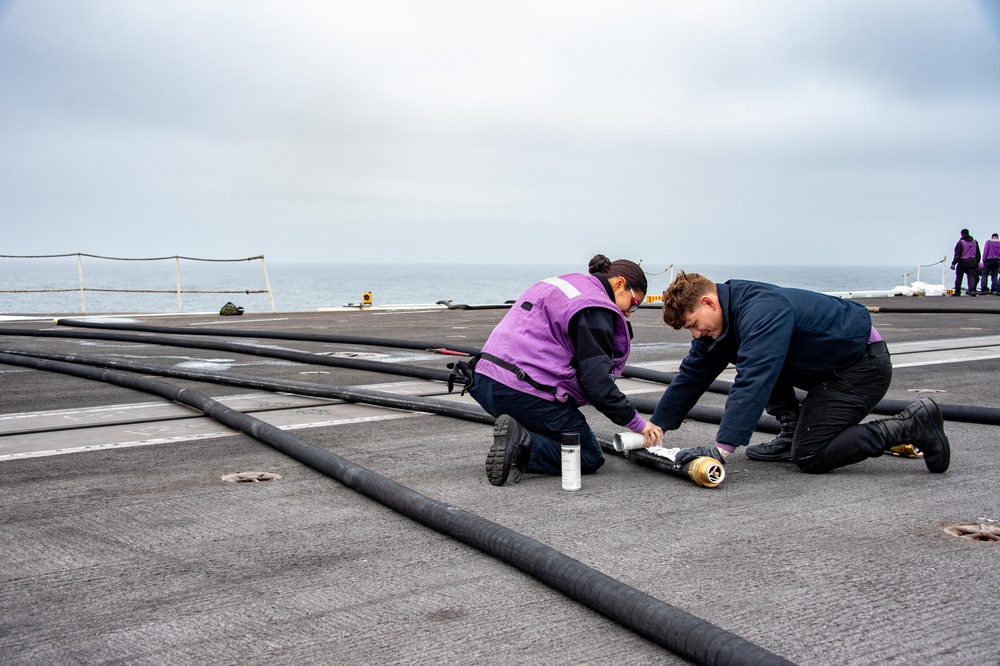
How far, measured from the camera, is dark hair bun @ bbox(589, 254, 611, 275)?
4.49 meters

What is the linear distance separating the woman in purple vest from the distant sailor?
26 cm

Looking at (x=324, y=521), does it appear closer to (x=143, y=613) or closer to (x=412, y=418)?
(x=143, y=613)

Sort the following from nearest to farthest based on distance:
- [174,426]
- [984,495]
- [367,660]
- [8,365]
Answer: [367,660]
[984,495]
[174,426]
[8,365]

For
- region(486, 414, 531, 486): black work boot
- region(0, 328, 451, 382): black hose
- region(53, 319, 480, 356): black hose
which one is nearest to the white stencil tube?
region(486, 414, 531, 486): black work boot

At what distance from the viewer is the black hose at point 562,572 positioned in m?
2.28

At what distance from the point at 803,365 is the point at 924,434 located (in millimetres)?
623

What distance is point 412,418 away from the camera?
6125mm

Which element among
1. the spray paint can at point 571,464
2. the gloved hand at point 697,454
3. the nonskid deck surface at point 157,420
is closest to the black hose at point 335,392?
the nonskid deck surface at point 157,420

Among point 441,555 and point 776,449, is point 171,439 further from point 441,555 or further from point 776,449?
point 776,449

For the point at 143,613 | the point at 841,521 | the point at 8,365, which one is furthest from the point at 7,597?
the point at 8,365

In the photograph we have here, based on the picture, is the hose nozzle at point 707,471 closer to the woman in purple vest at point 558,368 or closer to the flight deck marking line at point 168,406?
the woman in purple vest at point 558,368

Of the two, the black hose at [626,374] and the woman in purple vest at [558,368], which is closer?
the woman in purple vest at [558,368]

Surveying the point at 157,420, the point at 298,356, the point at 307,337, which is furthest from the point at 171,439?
the point at 307,337

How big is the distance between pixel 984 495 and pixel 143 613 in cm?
337
